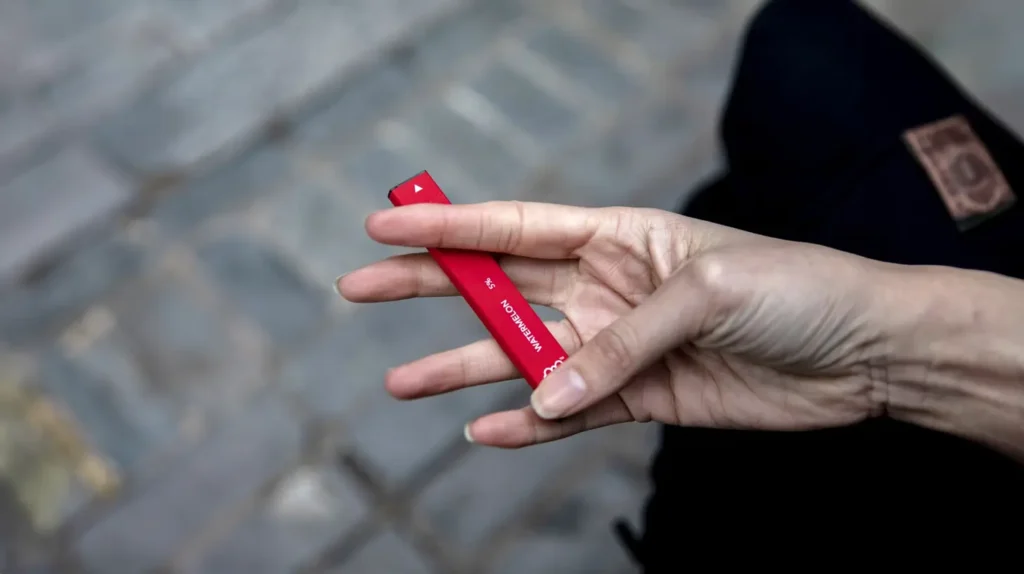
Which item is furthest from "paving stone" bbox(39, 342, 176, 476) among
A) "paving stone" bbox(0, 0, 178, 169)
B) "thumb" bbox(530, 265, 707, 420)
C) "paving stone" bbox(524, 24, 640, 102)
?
"paving stone" bbox(524, 24, 640, 102)

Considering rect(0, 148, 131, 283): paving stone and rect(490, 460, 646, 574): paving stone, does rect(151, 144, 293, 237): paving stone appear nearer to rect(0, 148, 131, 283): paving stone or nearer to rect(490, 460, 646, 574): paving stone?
rect(0, 148, 131, 283): paving stone

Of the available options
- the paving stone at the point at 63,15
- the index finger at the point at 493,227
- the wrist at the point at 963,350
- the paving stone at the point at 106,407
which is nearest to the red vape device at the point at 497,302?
the index finger at the point at 493,227

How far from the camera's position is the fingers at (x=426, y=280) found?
2.55 ft

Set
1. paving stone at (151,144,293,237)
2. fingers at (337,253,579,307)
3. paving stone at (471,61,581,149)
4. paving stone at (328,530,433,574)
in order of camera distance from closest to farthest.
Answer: fingers at (337,253,579,307), paving stone at (328,530,433,574), paving stone at (151,144,293,237), paving stone at (471,61,581,149)

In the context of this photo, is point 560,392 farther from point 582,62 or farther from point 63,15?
point 63,15

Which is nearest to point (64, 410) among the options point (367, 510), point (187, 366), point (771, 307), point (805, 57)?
point (187, 366)

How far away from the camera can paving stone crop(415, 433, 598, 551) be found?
1.12 metres

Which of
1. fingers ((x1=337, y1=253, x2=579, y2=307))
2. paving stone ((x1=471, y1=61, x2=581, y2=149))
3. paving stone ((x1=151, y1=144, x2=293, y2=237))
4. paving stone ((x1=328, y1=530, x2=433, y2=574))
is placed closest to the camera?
fingers ((x1=337, y1=253, x2=579, y2=307))

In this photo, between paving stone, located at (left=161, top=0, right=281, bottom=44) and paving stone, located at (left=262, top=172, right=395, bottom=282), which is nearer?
paving stone, located at (left=262, top=172, right=395, bottom=282)

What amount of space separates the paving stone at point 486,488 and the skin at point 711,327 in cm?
38

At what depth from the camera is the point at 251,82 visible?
4.77 feet

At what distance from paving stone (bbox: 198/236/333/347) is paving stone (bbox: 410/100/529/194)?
0.33m

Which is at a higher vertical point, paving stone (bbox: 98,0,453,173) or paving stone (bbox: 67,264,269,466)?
paving stone (bbox: 98,0,453,173)

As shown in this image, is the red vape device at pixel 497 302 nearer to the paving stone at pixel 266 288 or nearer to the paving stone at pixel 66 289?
the paving stone at pixel 266 288
